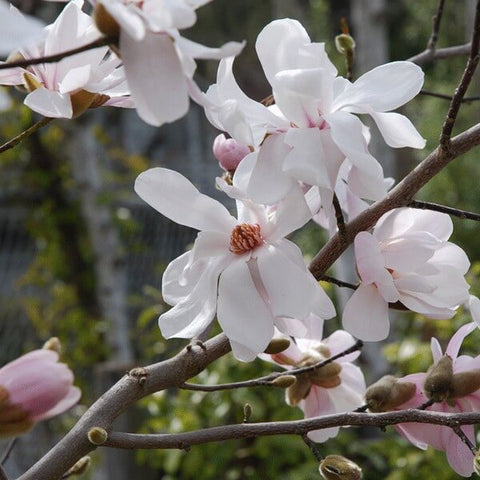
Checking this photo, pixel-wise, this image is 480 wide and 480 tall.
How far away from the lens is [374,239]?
0.40m

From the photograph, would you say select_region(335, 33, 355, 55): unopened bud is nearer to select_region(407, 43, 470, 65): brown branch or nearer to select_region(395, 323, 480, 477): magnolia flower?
select_region(407, 43, 470, 65): brown branch

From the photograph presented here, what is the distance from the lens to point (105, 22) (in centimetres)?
30

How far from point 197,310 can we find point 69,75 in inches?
5.4

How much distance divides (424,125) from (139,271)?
8.66 feet

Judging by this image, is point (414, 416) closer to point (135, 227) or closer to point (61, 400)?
point (61, 400)

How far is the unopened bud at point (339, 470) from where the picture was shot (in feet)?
1.44

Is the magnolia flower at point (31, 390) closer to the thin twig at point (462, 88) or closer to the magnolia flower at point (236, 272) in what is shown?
the magnolia flower at point (236, 272)

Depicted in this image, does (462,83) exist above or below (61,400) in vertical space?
above

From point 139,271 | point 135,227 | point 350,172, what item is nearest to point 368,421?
point 350,172

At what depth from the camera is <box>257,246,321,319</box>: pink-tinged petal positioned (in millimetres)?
381

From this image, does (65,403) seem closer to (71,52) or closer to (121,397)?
(121,397)

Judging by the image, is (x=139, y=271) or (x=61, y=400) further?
(x=139, y=271)

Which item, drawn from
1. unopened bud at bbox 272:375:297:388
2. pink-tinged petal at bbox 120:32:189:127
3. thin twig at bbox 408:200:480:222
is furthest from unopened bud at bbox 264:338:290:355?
pink-tinged petal at bbox 120:32:189:127

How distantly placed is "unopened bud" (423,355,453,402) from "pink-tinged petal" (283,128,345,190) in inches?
6.0
